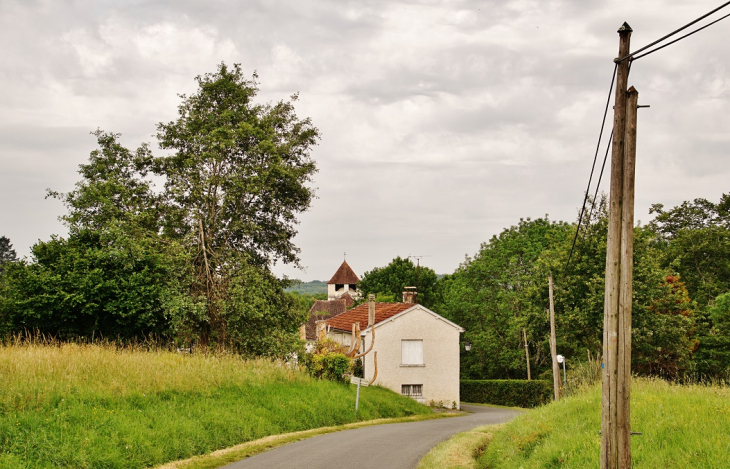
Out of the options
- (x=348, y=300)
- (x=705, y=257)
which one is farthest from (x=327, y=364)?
(x=348, y=300)

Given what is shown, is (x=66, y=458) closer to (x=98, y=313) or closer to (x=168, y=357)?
(x=168, y=357)

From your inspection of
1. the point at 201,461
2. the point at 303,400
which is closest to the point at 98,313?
the point at 303,400

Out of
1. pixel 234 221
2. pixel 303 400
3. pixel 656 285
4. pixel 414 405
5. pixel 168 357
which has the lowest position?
pixel 414 405

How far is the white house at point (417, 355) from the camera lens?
133 ft

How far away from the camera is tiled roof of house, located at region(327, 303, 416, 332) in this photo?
1675 inches

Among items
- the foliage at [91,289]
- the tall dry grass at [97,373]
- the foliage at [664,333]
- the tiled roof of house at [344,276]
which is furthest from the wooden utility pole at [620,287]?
the tiled roof of house at [344,276]

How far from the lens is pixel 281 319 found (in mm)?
31547

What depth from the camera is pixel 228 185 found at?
98.4ft

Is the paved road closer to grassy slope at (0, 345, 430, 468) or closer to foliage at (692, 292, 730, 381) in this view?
grassy slope at (0, 345, 430, 468)

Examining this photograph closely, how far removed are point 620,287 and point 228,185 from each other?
77.7 ft

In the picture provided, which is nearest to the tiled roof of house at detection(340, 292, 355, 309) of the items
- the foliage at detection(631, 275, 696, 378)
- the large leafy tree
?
the foliage at detection(631, 275, 696, 378)

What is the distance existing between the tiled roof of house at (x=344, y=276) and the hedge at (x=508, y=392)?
66.6m

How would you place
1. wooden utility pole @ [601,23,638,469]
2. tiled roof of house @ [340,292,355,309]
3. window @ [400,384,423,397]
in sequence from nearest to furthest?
wooden utility pole @ [601,23,638,469]
window @ [400,384,423,397]
tiled roof of house @ [340,292,355,309]

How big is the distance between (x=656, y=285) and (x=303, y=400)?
24.6 metres
